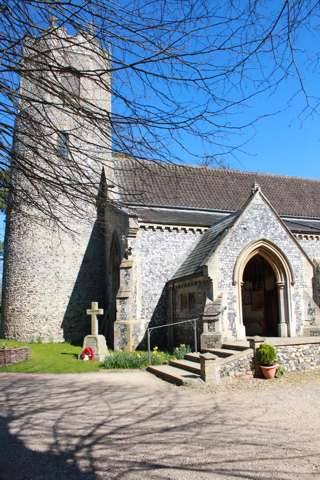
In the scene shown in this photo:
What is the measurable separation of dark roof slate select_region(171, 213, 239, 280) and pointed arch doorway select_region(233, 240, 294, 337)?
1.14m

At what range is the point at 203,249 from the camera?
17500mm

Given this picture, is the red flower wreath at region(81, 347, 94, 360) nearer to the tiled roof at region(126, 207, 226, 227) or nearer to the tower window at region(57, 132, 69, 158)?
the tiled roof at region(126, 207, 226, 227)

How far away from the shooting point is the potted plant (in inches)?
464

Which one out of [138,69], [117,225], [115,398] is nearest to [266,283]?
[117,225]

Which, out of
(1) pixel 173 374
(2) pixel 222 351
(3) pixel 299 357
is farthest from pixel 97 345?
(3) pixel 299 357

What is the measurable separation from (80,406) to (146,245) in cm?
1058

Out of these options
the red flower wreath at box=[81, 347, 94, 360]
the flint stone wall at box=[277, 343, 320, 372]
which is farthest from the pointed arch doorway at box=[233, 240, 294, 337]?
the red flower wreath at box=[81, 347, 94, 360]

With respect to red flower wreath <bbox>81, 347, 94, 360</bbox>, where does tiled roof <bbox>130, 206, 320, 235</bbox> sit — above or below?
above

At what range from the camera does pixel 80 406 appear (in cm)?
905

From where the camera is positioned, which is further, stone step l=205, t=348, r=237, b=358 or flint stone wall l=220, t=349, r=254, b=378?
stone step l=205, t=348, r=237, b=358

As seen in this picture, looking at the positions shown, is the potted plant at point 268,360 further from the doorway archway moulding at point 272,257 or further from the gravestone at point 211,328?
the doorway archway moulding at point 272,257

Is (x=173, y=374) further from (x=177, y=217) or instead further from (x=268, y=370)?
(x=177, y=217)

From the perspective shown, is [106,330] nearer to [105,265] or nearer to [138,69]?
[105,265]

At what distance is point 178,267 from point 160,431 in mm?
12494
